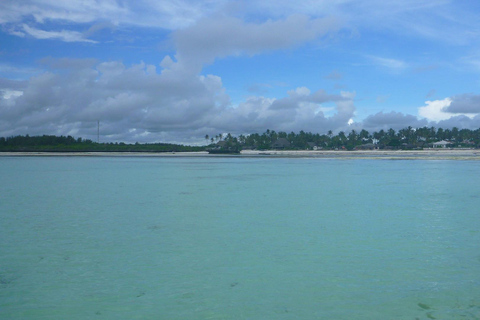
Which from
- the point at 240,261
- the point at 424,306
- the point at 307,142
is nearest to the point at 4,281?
the point at 240,261

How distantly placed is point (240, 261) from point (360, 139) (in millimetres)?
143632

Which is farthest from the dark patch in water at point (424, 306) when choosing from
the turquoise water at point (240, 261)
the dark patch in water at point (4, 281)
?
the dark patch in water at point (4, 281)

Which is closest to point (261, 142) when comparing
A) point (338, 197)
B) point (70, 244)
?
point (338, 197)

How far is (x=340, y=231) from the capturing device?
10898mm

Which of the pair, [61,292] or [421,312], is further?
[61,292]

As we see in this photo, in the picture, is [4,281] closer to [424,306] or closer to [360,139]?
[424,306]

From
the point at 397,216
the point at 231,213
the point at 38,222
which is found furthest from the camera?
the point at 231,213

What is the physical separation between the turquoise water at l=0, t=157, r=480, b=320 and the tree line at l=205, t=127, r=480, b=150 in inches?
4509

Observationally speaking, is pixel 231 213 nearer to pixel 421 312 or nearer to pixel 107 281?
pixel 107 281

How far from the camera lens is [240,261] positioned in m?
8.02

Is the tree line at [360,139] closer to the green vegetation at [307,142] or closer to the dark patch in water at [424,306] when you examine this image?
the green vegetation at [307,142]

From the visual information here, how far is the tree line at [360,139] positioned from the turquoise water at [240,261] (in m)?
115

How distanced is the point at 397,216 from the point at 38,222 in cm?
1186

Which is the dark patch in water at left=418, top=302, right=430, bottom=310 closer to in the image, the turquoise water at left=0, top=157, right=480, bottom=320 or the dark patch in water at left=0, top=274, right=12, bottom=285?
the turquoise water at left=0, top=157, right=480, bottom=320
